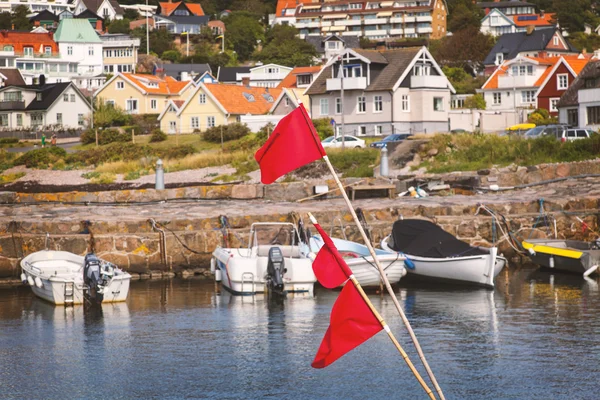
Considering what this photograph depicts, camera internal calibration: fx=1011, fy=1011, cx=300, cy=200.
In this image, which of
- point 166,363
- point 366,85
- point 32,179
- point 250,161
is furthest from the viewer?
point 366,85

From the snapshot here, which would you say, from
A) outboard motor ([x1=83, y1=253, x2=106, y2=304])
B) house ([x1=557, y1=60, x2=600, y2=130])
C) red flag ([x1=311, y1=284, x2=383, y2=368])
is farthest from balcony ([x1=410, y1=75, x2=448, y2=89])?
red flag ([x1=311, y1=284, x2=383, y2=368])

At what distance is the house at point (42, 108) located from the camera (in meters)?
89.0

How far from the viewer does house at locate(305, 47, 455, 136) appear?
6391 centimetres

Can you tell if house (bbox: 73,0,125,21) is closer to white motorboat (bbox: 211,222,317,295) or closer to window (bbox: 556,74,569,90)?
window (bbox: 556,74,569,90)

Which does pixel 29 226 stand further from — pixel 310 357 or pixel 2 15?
pixel 2 15

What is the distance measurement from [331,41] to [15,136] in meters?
64.3

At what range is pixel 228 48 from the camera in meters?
144

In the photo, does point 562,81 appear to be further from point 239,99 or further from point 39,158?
point 39,158

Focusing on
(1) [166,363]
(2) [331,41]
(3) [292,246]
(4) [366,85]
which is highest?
(2) [331,41]

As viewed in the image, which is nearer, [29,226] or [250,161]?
[29,226]

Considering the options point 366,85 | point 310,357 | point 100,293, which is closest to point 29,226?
point 100,293

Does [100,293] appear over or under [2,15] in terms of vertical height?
under

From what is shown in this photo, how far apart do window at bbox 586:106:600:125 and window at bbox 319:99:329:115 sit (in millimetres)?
16775

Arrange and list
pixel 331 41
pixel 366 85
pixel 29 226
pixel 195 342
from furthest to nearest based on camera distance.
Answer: pixel 331 41
pixel 366 85
pixel 29 226
pixel 195 342
